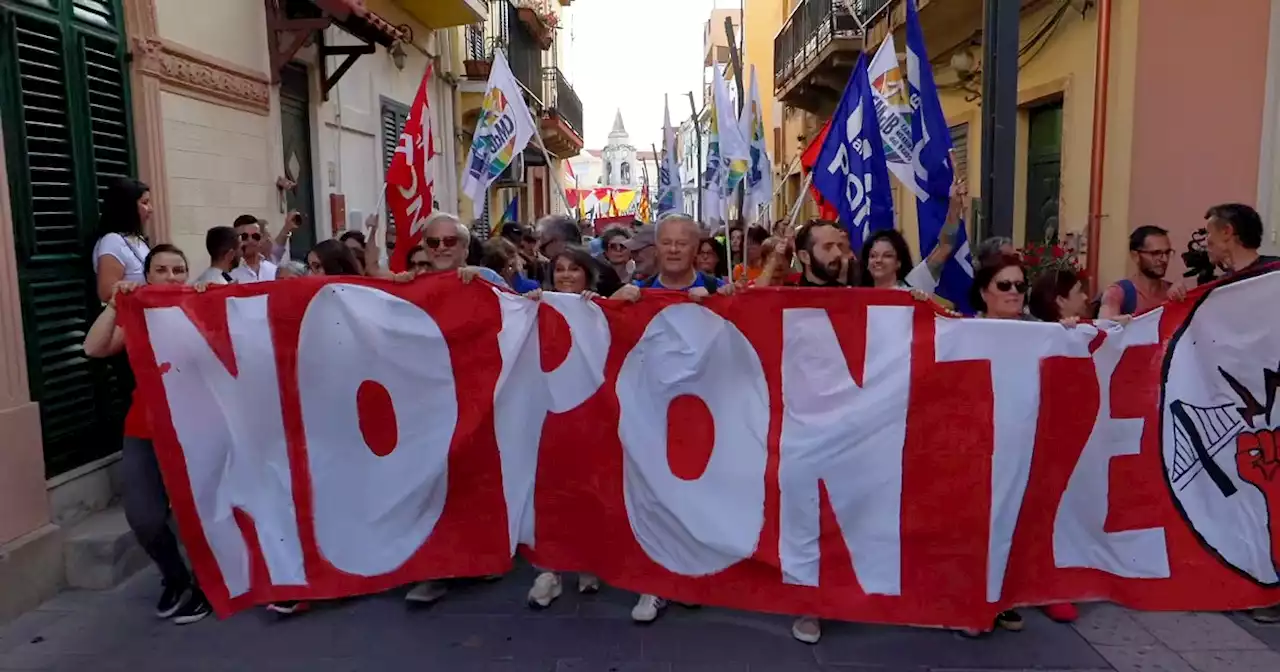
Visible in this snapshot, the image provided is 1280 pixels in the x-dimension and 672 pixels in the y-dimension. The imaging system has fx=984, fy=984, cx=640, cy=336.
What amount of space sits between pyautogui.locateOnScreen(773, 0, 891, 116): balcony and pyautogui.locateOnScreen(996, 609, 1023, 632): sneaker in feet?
31.8

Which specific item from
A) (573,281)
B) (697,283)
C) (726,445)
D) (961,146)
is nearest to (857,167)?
(697,283)

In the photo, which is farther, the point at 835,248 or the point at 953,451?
the point at 835,248

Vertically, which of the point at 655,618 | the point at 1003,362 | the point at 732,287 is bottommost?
the point at 655,618

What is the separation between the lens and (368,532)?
4.10m

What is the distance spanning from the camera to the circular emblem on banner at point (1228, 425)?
3877 mm

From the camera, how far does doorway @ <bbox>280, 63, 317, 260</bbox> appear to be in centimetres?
855

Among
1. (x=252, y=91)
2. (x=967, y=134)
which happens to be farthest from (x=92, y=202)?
(x=967, y=134)

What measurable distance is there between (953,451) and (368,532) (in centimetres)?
238

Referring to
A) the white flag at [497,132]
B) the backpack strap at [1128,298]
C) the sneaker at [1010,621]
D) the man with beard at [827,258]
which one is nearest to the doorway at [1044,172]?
the backpack strap at [1128,298]

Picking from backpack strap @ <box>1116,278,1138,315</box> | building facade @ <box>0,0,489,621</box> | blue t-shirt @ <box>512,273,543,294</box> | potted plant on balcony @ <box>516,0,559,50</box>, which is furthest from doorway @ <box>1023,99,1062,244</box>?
potted plant on balcony @ <box>516,0,559,50</box>

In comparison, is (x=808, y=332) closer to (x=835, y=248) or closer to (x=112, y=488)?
(x=835, y=248)

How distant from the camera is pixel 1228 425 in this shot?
391 cm

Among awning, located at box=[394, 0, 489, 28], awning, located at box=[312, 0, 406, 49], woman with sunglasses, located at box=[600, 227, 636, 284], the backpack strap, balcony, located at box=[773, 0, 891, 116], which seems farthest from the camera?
balcony, located at box=[773, 0, 891, 116]

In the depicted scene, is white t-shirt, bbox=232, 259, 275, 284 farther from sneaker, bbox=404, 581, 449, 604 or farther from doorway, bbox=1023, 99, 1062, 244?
doorway, bbox=1023, 99, 1062, 244
